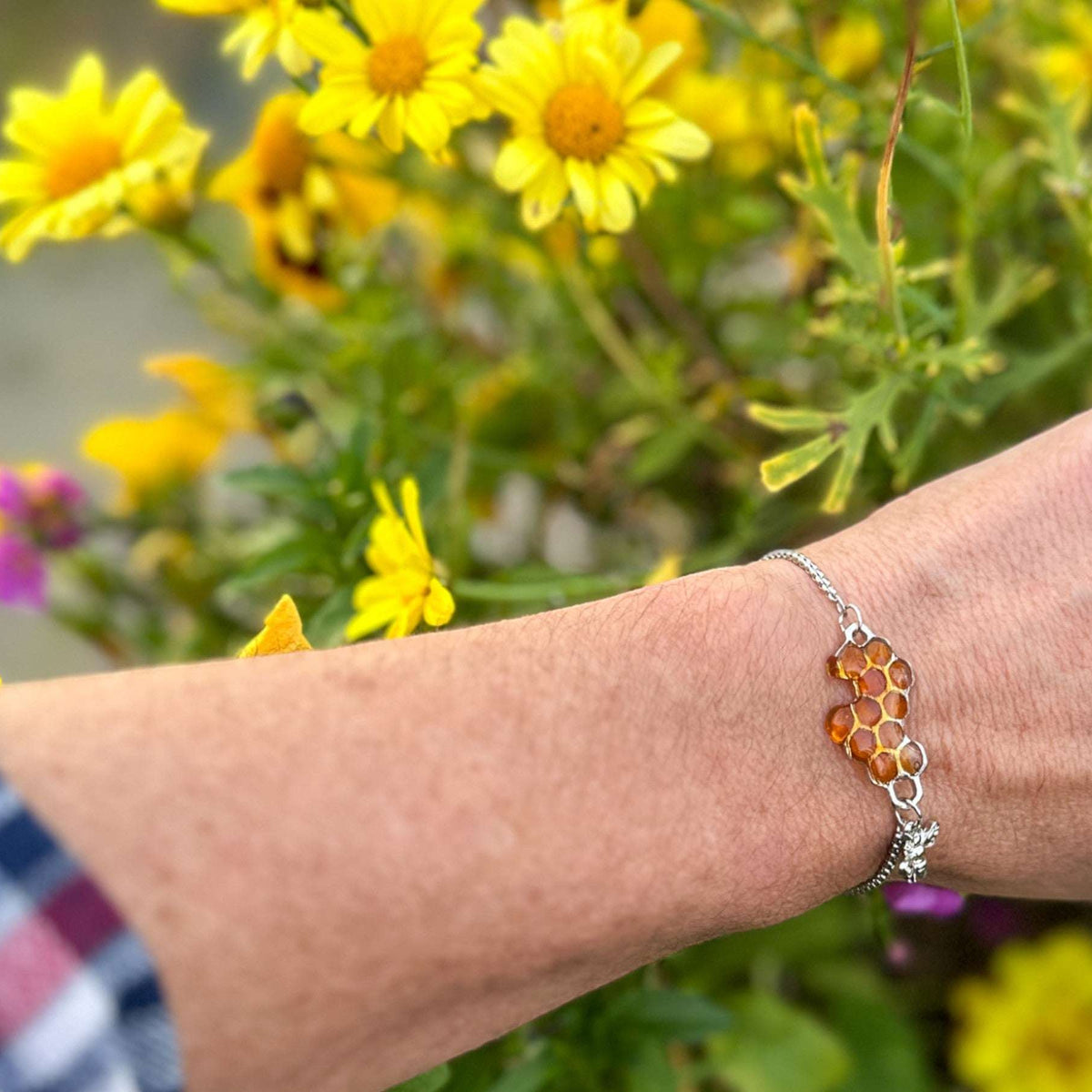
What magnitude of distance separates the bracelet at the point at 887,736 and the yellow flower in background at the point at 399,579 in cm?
21

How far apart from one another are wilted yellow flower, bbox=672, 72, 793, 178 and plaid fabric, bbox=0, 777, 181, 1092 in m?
0.66

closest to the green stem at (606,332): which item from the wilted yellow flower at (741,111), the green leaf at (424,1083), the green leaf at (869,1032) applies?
the wilted yellow flower at (741,111)

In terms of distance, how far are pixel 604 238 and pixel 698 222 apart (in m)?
0.13

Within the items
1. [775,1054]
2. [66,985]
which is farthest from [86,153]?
[775,1054]

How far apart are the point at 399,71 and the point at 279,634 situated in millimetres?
309

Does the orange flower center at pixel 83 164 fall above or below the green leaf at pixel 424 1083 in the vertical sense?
above

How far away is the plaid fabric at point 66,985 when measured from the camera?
0.35 m

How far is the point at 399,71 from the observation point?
551mm

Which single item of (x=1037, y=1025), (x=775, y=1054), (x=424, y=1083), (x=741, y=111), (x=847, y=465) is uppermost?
(x=741, y=111)

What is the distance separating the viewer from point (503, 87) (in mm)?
556

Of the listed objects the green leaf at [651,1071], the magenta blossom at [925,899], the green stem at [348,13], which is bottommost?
the green leaf at [651,1071]

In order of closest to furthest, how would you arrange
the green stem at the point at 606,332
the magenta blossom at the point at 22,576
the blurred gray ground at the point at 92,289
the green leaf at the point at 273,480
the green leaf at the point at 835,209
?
the green leaf at the point at 835,209 → the green leaf at the point at 273,480 → the green stem at the point at 606,332 → the magenta blossom at the point at 22,576 → the blurred gray ground at the point at 92,289

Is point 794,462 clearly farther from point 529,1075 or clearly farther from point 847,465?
point 529,1075

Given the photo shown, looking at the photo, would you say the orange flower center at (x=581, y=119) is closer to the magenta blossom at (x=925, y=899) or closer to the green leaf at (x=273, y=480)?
the green leaf at (x=273, y=480)
